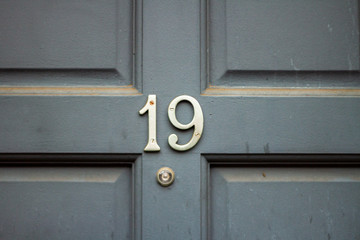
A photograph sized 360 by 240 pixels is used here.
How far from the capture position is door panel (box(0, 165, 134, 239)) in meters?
0.66

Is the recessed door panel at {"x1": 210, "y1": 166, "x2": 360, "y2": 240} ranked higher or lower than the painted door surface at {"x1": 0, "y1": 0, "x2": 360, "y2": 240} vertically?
lower

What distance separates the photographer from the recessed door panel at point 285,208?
2.16ft

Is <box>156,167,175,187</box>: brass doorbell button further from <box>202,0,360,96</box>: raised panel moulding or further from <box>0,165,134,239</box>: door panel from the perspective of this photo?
<box>202,0,360,96</box>: raised panel moulding

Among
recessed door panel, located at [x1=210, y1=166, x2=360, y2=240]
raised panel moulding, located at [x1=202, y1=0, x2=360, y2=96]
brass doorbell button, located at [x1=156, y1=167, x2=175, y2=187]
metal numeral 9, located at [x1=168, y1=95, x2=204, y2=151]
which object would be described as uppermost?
raised panel moulding, located at [x1=202, y1=0, x2=360, y2=96]

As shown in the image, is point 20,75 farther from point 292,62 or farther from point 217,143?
point 292,62

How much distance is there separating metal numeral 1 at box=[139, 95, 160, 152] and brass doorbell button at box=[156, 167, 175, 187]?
48 millimetres

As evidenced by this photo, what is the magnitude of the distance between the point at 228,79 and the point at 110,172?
1.01 ft

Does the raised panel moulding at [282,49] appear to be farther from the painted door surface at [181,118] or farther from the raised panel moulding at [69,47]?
the raised panel moulding at [69,47]

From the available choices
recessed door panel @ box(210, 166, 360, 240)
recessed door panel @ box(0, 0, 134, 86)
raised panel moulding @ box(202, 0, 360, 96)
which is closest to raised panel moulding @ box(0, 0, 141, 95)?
recessed door panel @ box(0, 0, 134, 86)

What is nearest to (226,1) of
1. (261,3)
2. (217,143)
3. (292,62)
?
(261,3)

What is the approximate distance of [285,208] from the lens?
0.66 meters

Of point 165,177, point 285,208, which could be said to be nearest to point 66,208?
point 165,177

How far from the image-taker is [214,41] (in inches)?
27.2

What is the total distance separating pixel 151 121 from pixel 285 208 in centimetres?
32
